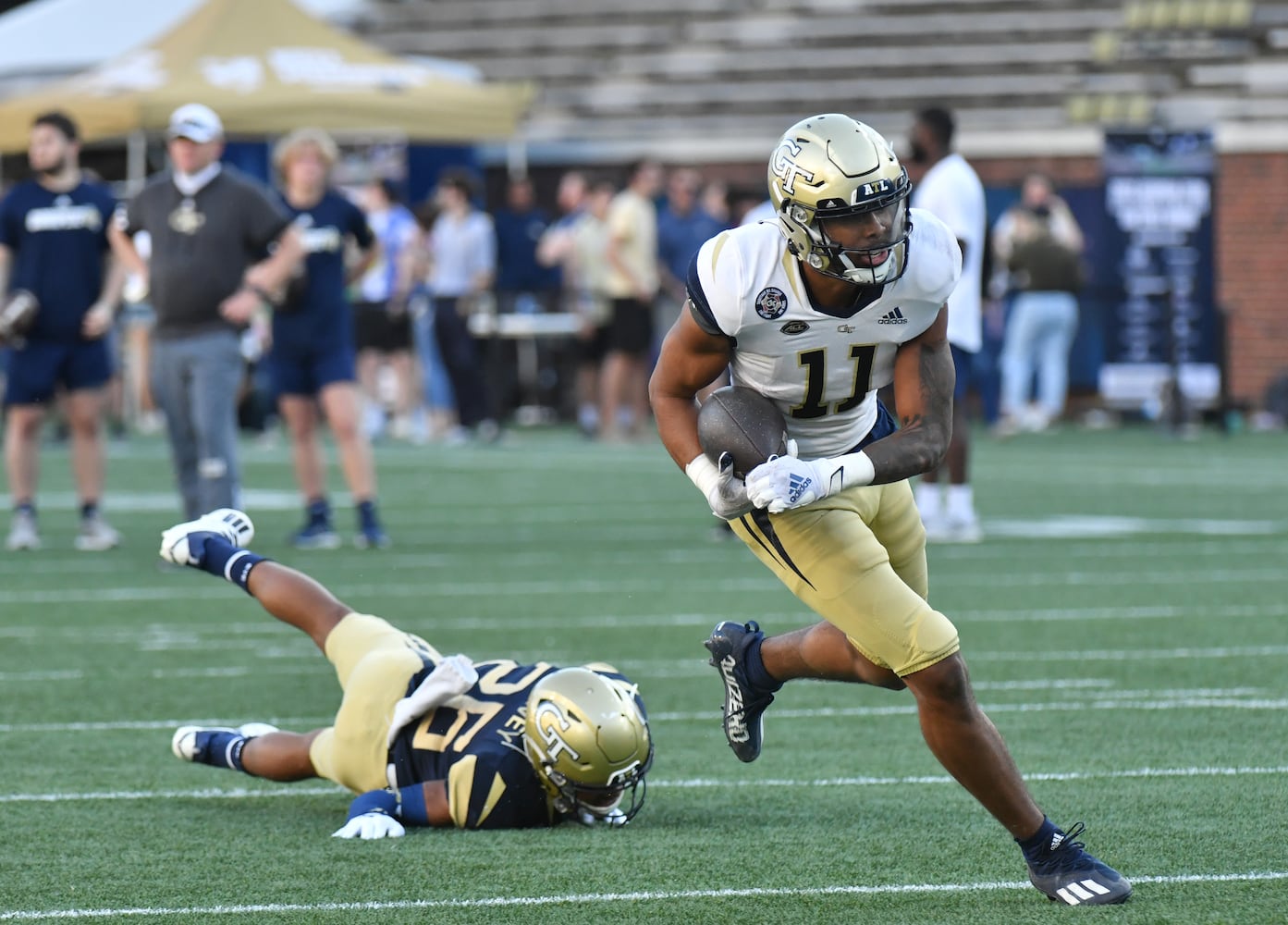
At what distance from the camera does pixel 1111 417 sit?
2225 cm

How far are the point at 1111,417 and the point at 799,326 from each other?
58.1ft

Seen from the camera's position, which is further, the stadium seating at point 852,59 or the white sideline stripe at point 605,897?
the stadium seating at point 852,59

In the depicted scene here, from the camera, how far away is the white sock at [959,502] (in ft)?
38.3

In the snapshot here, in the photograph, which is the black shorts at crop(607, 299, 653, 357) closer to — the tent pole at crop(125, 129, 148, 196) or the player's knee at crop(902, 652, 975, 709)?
the tent pole at crop(125, 129, 148, 196)

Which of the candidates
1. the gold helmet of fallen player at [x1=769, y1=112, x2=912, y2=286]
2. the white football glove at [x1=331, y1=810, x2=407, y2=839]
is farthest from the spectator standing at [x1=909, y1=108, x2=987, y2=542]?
the gold helmet of fallen player at [x1=769, y1=112, x2=912, y2=286]

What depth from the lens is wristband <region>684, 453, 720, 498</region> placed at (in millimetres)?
5059

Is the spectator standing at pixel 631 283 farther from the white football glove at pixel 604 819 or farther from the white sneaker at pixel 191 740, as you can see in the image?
the white football glove at pixel 604 819

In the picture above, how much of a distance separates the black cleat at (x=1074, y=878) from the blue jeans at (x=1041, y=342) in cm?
1600

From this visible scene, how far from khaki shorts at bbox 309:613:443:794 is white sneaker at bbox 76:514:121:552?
631cm

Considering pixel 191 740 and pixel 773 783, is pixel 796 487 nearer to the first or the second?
pixel 773 783

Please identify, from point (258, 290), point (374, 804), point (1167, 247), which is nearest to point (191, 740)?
point (374, 804)

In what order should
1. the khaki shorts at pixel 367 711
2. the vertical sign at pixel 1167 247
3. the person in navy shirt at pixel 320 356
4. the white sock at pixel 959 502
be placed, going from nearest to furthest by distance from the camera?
the khaki shorts at pixel 367 711 < the white sock at pixel 959 502 < the person in navy shirt at pixel 320 356 < the vertical sign at pixel 1167 247

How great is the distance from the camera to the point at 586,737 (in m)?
5.39

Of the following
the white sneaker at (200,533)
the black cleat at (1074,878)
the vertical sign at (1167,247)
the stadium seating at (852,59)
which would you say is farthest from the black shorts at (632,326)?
the black cleat at (1074,878)
